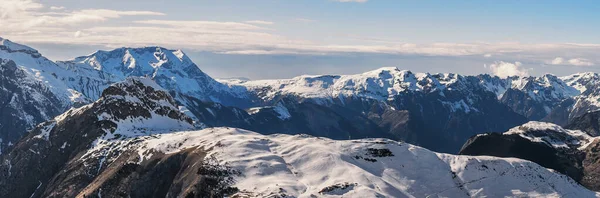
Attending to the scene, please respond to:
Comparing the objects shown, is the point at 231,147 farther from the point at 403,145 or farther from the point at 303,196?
the point at 403,145

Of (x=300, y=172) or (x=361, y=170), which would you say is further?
(x=361, y=170)

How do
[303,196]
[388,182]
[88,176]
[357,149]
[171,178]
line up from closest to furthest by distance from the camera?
1. [303,196]
2. [388,182]
3. [171,178]
4. [357,149]
5. [88,176]

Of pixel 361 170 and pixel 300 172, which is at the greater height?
pixel 361 170

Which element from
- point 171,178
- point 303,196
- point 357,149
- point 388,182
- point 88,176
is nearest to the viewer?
point 303,196

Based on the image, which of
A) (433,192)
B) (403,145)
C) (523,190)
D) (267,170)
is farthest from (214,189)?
(523,190)

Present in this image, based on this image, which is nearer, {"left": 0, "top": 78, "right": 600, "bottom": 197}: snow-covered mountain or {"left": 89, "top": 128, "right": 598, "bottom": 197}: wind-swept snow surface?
{"left": 89, "top": 128, "right": 598, "bottom": 197}: wind-swept snow surface

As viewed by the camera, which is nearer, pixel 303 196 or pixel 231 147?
pixel 303 196

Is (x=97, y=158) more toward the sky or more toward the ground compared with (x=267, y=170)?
more toward the ground

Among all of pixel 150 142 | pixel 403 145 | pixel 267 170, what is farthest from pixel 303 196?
pixel 150 142

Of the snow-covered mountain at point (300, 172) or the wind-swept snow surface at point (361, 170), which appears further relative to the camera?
the snow-covered mountain at point (300, 172)

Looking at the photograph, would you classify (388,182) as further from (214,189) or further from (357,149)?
(214,189)
